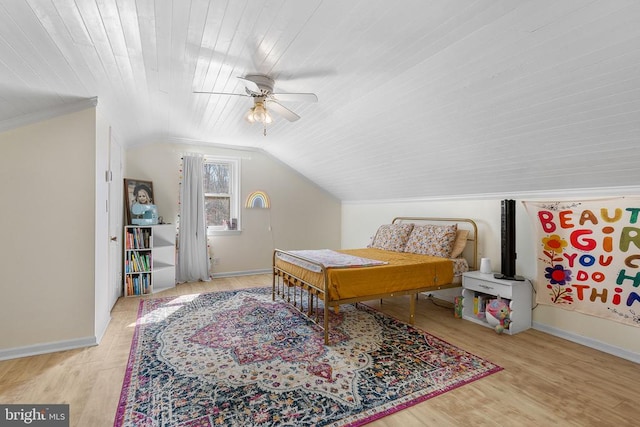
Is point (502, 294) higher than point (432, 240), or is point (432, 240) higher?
point (432, 240)

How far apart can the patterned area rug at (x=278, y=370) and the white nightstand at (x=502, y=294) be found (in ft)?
2.69

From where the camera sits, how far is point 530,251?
11.0 ft

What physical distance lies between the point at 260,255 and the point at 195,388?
3.83 meters

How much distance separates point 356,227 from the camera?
632 centimetres

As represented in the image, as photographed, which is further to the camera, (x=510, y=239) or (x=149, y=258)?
(x=149, y=258)

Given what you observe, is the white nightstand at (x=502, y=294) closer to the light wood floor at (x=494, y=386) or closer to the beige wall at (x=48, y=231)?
the light wood floor at (x=494, y=386)

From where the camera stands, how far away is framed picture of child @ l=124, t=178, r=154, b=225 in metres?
4.57

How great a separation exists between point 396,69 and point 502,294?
2.45m

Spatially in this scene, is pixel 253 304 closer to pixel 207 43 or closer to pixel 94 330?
pixel 94 330

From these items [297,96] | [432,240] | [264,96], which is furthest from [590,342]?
[264,96]

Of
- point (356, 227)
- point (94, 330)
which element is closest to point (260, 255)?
point (356, 227)

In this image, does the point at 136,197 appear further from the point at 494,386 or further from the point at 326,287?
the point at 494,386

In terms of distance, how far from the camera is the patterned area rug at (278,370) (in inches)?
74.1

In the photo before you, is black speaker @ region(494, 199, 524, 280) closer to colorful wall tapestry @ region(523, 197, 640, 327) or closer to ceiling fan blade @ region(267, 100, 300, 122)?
colorful wall tapestry @ region(523, 197, 640, 327)
